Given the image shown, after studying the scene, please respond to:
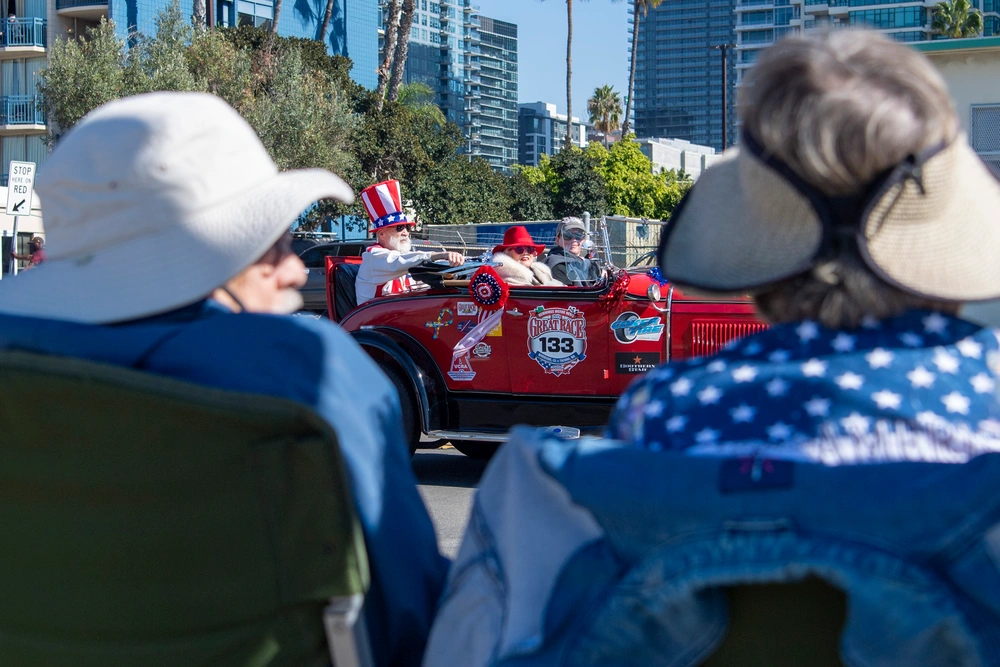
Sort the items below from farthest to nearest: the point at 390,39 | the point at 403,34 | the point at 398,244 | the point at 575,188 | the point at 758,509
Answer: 1. the point at 575,188
2. the point at 390,39
3. the point at 403,34
4. the point at 398,244
5. the point at 758,509

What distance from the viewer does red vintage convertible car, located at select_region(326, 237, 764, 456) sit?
704 centimetres

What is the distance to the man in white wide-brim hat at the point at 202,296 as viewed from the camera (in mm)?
1424

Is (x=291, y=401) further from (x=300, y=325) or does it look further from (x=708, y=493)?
(x=708, y=493)

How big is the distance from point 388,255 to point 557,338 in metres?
1.67

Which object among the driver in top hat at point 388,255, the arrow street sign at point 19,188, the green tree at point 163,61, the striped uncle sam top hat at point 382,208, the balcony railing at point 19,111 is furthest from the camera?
the balcony railing at point 19,111

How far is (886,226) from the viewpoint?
48.3 inches

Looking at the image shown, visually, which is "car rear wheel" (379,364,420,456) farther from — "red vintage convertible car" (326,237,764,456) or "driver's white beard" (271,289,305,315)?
"driver's white beard" (271,289,305,315)

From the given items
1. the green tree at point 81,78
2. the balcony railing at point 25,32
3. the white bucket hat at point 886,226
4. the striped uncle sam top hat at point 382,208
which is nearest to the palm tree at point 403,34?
the green tree at point 81,78

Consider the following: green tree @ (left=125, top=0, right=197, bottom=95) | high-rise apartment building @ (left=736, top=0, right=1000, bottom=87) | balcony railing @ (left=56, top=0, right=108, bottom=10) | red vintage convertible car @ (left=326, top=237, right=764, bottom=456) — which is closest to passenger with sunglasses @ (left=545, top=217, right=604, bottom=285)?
red vintage convertible car @ (left=326, top=237, right=764, bottom=456)

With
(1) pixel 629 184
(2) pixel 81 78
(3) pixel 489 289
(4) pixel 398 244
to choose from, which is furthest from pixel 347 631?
(1) pixel 629 184

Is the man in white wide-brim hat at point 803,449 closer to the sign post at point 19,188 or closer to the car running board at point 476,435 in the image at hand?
the car running board at point 476,435

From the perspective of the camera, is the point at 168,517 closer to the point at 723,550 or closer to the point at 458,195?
the point at 723,550

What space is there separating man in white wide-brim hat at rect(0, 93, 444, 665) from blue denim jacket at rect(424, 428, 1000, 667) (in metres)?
0.33

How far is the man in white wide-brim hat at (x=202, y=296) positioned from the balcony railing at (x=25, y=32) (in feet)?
150
